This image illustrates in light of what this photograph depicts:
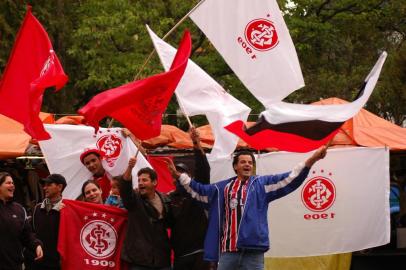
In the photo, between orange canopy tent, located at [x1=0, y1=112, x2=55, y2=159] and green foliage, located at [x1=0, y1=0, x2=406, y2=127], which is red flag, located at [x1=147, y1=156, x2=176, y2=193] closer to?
orange canopy tent, located at [x1=0, y1=112, x2=55, y2=159]

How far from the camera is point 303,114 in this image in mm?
9312

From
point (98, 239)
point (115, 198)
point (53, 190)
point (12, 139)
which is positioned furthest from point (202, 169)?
point (12, 139)

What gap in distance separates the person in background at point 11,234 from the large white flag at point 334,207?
14.7 ft

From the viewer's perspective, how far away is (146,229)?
972 cm

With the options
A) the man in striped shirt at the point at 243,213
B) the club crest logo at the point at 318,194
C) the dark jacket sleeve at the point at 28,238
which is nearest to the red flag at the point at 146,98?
the man in striped shirt at the point at 243,213

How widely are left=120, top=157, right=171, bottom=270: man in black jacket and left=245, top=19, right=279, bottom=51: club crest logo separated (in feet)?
8.11

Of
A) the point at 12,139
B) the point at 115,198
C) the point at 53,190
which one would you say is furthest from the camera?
the point at 12,139

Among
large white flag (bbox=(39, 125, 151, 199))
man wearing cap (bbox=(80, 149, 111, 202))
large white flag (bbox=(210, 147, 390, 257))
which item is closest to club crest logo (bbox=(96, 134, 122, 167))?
large white flag (bbox=(39, 125, 151, 199))

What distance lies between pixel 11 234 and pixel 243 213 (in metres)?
2.39

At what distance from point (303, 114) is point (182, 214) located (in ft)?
5.57

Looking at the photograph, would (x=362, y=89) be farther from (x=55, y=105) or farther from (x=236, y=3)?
(x=55, y=105)

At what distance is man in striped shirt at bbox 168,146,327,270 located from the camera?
29.7 ft

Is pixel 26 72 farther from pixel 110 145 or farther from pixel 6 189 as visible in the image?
pixel 110 145

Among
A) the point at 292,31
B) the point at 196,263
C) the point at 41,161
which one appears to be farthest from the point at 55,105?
the point at 196,263
